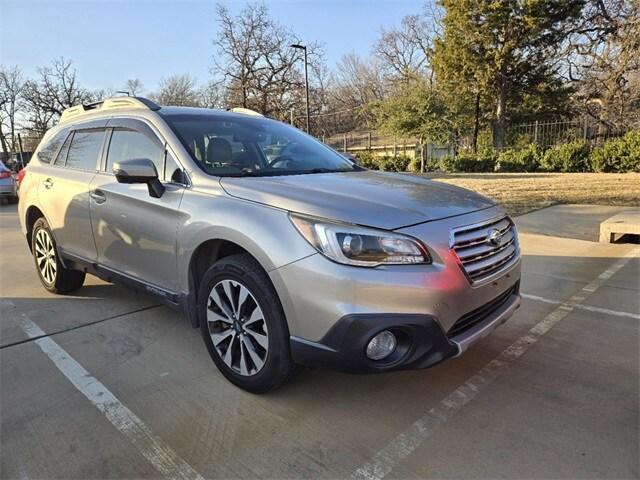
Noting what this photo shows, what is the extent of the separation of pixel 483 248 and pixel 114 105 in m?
3.11

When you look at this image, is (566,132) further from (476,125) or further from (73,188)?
(73,188)

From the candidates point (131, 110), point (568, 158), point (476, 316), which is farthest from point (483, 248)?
point (568, 158)

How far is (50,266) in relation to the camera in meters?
4.52

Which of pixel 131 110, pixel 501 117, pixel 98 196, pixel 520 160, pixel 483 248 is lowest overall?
pixel 483 248

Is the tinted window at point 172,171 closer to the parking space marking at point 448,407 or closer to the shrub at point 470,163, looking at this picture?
the parking space marking at point 448,407

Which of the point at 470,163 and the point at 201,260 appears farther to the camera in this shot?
the point at 470,163

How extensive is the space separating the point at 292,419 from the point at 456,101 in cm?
2503

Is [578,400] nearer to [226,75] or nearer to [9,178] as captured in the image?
[9,178]

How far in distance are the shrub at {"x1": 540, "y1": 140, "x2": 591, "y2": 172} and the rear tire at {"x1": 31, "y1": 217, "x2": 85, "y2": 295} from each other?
62.6 feet

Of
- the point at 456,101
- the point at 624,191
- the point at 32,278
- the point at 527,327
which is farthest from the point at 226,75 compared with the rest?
the point at 527,327

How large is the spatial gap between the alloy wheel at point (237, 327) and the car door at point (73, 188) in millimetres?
1616

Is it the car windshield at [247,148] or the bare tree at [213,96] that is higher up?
the bare tree at [213,96]

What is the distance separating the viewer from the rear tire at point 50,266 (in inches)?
172

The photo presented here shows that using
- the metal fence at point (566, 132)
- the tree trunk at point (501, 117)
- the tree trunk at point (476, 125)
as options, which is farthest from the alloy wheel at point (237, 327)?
the tree trunk at point (476, 125)
